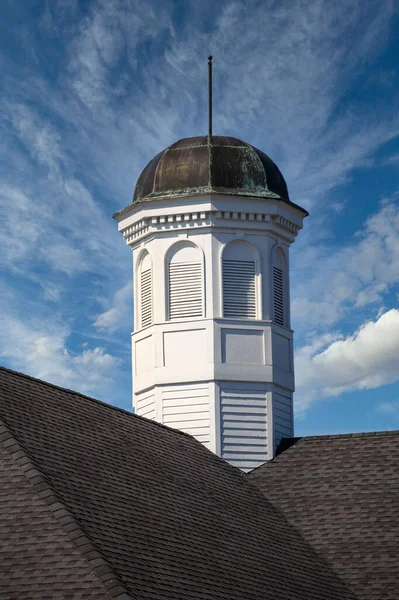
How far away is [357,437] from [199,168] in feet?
21.2

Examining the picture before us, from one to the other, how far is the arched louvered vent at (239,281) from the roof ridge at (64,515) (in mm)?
9223

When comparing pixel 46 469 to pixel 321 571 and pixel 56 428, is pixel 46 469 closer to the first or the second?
pixel 56 428

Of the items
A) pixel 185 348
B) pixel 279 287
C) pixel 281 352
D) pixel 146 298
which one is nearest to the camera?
pixel 185 348

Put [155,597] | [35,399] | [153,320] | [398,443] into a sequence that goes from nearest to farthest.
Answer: [155,597] < [35,399] < [398,443] < [153,320]

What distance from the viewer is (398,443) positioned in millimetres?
24812

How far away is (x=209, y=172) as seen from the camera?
26.6 m

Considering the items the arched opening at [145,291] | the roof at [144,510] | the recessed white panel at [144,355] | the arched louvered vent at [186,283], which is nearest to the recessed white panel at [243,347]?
the arched louvered vent at [186,283]

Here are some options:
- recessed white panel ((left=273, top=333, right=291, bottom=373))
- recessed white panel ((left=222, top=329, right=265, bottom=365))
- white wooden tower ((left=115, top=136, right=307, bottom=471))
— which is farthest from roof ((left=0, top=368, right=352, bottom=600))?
recessed white panel ((left=273, top=333, right=291, bottom=373))

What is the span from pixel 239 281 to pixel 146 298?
2041mm

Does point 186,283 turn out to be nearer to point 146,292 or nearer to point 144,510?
point 146,292

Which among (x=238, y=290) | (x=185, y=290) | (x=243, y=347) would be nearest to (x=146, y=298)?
(x=185, y=290)

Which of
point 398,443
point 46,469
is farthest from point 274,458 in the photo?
point 46,469

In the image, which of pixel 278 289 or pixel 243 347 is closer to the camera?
pixel 243 347

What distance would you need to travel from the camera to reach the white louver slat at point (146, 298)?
26.8 m
